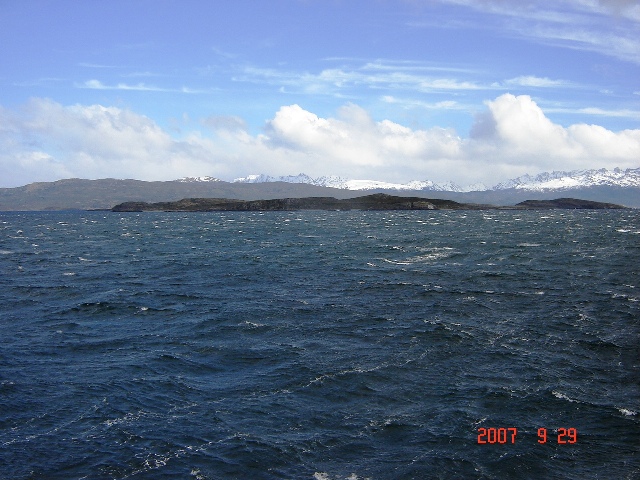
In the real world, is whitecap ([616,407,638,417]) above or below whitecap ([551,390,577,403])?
below

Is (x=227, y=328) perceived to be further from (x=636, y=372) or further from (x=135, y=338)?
(x=636, y=372)
